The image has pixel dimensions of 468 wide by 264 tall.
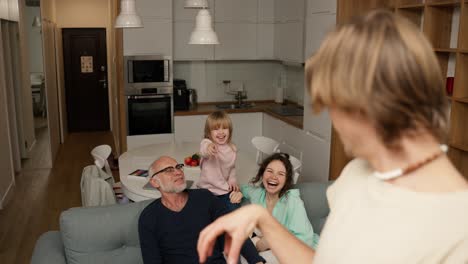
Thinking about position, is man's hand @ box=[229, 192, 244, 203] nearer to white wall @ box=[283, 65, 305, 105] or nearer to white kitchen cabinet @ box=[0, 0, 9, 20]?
white wall @ box=[283, 65, 305, 105]

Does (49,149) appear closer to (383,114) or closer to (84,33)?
(84,33)

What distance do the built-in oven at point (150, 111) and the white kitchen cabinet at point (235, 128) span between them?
12 cm

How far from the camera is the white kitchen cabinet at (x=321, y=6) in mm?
3920

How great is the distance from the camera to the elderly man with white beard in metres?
2.25

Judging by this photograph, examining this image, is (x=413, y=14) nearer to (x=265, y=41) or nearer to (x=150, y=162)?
(x=150, y=162)

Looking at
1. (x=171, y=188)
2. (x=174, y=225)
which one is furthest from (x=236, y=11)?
(x=174, y=225)

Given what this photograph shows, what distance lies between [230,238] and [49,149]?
6117 millimetres

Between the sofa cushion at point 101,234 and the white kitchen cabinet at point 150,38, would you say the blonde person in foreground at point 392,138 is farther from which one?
the white kitchen cabinet at point 150,38

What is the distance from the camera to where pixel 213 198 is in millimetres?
2455

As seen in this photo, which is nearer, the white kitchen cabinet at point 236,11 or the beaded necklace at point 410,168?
the beaded necklace at point 410,168

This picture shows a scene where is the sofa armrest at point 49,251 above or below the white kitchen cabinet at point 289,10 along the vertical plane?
below

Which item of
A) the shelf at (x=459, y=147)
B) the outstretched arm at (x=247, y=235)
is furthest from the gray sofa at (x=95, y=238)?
the shelf at (x=459, y=147)

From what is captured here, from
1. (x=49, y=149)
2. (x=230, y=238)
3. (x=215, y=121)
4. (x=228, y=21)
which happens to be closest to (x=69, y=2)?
(x=49, y=149)

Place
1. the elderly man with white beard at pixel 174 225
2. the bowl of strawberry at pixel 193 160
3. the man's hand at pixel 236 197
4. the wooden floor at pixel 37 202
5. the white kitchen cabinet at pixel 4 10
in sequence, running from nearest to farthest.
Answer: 1. the elderly man with white beard at pixel 174 225
2. the man's hand at pixel 236 197
3. the bowl of strawberry at pixel 193 160
4. the wooden floor at pixel 37 202
5. the white kitchen cabinet at pixel 4 10
